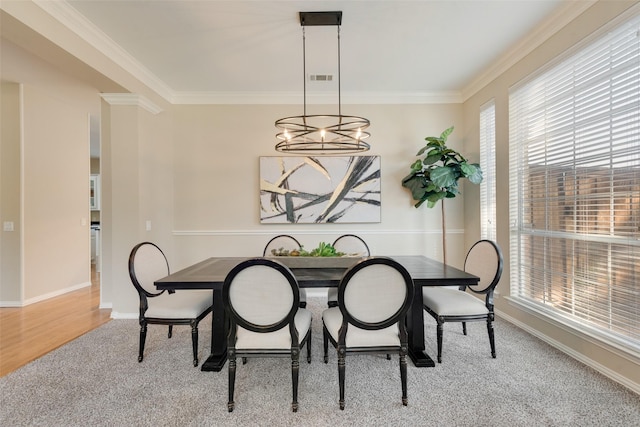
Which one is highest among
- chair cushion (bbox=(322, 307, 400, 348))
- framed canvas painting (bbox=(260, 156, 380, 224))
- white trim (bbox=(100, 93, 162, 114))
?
white trim (bbox=(100, 93, 162, 114))

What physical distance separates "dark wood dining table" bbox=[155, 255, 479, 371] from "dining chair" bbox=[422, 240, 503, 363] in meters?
0.14

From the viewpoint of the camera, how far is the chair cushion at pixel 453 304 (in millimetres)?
2373

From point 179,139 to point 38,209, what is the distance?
2151 mm

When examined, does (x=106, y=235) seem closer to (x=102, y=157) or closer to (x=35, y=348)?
(x=102, y=157)

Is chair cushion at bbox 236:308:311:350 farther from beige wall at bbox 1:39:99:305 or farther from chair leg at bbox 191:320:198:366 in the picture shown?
beige wall at bbox 1:39:99:305

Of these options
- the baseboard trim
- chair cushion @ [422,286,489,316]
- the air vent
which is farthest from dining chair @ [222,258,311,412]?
the baseboard trim

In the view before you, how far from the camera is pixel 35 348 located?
2.69m

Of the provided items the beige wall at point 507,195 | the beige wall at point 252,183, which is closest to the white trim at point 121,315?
the beige wall at point 252,183

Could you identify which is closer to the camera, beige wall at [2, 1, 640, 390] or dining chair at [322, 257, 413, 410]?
dining chair at [322, 257, 413, 410]

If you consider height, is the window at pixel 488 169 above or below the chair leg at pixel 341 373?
above

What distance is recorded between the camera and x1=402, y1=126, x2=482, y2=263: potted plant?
3.49 m

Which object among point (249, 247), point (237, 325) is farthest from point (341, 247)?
point (237, 325)

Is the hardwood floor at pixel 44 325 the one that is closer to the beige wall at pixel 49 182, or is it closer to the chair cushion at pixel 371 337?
the beige wall at pixel 49 182

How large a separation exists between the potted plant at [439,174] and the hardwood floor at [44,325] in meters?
3.98
